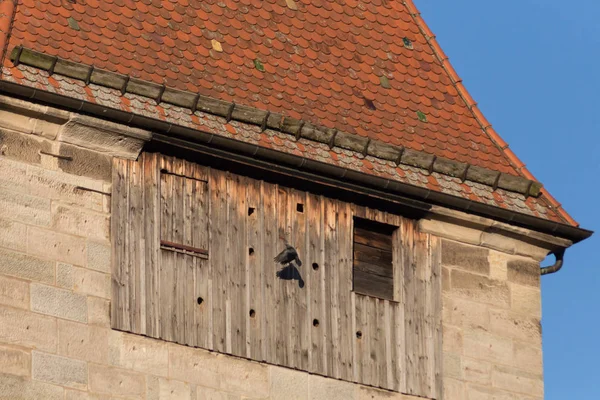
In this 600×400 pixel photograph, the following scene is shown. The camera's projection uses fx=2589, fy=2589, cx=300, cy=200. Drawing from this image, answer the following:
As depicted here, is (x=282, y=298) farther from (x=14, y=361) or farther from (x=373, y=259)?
(x=14, y=361)

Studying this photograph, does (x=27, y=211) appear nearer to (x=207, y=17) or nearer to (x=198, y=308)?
(x=198, y=308)

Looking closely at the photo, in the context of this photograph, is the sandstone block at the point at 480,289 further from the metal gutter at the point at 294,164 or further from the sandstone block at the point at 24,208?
the sandstone block at the point at 24,208

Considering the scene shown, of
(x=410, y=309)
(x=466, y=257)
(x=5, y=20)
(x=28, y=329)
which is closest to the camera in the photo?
(x=28, y=329)

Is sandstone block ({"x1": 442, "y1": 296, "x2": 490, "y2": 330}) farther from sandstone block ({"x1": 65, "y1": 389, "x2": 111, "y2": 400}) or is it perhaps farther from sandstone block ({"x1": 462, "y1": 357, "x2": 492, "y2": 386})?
sandstone block ({"x1": 65, "y1": 389, "x2": 111, "y2": 400})

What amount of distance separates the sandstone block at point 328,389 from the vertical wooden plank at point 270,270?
45 cm

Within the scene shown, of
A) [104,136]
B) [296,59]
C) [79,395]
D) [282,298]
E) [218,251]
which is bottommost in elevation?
[79,395]

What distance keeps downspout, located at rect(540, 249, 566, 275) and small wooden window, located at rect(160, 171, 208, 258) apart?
3.91 meters

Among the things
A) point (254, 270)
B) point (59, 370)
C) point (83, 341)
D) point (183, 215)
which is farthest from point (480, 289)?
point (59, 370)

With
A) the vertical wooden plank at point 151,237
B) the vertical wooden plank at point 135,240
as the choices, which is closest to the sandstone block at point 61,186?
the vertical wooden plank at point 135,240

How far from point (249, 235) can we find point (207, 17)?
9.15 feet

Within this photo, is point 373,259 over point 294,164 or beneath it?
beneath

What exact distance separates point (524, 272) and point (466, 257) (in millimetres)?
713

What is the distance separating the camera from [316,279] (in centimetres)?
2464

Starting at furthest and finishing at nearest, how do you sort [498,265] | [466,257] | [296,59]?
[296,59]
[498,265]
[466,257]
